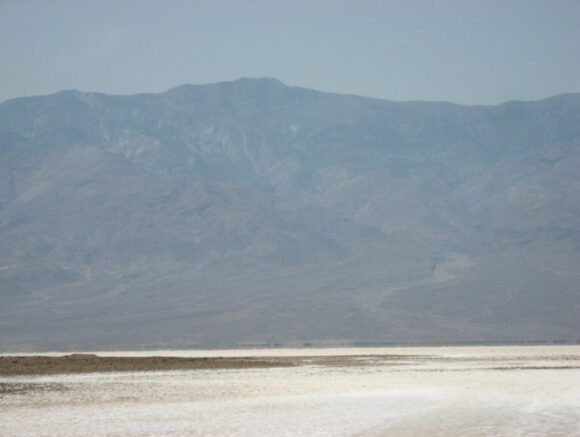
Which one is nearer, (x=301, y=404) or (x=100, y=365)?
(x=301, y=404)

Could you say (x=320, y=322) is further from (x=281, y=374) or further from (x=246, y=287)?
(x=281, y=374)

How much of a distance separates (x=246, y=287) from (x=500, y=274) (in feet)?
143

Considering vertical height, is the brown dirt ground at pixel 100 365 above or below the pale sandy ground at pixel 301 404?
above

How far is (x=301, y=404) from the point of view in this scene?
89.4ft

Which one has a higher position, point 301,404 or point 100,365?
point 100,365

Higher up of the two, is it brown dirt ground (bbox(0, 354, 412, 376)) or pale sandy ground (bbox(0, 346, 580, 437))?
brown dirt ground (bbox(0, 354, 412, 376))

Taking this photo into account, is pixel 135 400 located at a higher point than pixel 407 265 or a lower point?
lower

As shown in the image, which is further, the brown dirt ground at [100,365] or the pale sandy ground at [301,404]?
the brown dirt ground at [100,365]

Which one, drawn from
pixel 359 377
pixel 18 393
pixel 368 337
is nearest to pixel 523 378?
pixel 359 377

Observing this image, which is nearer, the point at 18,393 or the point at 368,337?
the point at 18,393

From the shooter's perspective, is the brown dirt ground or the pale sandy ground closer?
the pale sandy ground

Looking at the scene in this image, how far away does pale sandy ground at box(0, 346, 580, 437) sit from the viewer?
21.6m

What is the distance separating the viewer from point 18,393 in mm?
30750

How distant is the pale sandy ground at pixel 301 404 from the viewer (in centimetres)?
2158
